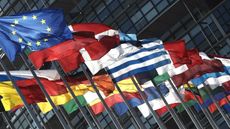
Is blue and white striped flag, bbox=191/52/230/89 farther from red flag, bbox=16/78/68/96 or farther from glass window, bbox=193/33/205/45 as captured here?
glass window, bbox=193/33/205/45

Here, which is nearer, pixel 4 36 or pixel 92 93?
pixel 4 36

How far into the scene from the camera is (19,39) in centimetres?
2569

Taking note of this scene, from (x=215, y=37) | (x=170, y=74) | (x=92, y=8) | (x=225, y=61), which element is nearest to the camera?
(x=170, y=74)

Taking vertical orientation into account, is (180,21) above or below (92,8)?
below

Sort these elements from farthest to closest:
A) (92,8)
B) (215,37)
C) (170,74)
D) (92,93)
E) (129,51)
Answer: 1. (92,8)
2. (215,37)
3. (170,74)
4. (92,93)
5. (129,51)

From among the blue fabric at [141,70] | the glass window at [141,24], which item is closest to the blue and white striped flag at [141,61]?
the blue fabric at [141,70]

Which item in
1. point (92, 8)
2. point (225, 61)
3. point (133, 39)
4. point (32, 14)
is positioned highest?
point (92, 8)

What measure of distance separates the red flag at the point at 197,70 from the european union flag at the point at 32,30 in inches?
545

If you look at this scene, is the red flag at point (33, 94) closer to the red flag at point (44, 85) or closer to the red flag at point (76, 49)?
the red flag at point (44, 85)

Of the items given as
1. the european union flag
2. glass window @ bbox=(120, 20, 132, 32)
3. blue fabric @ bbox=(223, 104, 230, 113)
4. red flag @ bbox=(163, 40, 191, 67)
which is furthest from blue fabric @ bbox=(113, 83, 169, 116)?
glass window @ bbox=(120, 20, 132, 32)

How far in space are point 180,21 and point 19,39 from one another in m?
37.0

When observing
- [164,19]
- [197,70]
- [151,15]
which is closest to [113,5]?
[151,15]

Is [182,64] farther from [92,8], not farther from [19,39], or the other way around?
[92,8]

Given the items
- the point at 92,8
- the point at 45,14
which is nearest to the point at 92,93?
the point at 45,14
